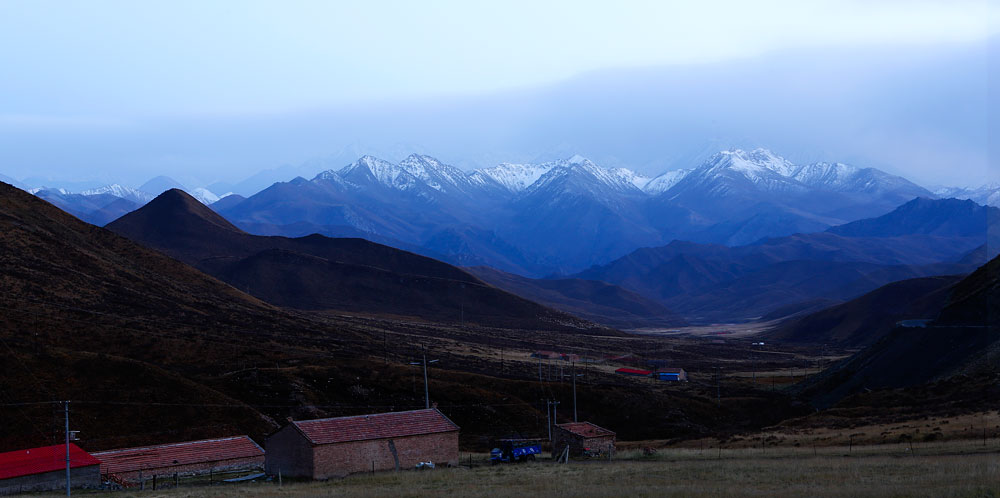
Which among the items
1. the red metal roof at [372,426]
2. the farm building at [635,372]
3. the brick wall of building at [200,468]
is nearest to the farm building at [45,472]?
the brick wall of building at [200,468]

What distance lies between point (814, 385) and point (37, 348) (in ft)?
208

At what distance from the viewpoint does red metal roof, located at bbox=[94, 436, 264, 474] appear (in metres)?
47.5

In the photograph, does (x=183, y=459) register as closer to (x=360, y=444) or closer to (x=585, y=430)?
(x=360, y=444)

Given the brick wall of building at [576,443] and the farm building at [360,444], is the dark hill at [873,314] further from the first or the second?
the farm building at [360,444]

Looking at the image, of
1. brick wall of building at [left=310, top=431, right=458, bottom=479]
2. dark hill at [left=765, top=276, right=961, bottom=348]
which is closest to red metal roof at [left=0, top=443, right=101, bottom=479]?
brick wall of building at [left=310, top=431, right=458, bottom=479]

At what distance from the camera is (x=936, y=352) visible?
74.2 m

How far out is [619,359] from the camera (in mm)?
132250

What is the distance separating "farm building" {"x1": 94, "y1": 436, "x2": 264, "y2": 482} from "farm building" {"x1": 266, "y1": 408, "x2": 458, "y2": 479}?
3.75m

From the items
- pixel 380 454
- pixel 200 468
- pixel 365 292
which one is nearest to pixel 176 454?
pixel 200 468

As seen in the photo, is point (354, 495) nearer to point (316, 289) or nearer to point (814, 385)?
point (814, 385)

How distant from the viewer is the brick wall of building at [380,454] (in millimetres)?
45312

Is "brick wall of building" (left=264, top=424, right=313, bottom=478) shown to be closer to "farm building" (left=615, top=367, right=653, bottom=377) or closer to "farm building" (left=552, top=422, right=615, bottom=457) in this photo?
"farm building" (left=552, top=422, right=615, bottom=457)

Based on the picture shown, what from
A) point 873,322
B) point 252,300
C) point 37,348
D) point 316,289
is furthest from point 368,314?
point 37,348

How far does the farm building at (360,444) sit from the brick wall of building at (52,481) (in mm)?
8195
